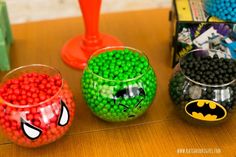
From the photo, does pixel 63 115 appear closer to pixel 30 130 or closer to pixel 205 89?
pixel 30 130

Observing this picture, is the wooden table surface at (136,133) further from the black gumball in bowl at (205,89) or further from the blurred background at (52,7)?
the blurred background at (52,7)

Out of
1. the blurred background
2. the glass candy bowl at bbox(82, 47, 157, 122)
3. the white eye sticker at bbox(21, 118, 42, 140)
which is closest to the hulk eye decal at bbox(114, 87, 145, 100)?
the glass candy bowl at bbox(82, 47, 157, 122)

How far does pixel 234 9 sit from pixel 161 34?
0.79 feet

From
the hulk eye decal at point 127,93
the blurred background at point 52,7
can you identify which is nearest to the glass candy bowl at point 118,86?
the hulk eye decal at point 127,93

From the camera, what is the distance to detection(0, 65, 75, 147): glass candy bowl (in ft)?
1.91

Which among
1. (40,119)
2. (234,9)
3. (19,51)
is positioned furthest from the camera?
(19,51)

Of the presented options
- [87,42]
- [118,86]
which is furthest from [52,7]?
[118,86]

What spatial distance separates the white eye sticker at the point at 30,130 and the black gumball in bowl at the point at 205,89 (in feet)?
0.85

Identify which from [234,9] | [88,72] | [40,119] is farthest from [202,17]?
[40,119]

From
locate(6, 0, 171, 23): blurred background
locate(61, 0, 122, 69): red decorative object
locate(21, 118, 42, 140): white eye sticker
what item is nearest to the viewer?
locate(21, 118, 42, 140): white eye sticker

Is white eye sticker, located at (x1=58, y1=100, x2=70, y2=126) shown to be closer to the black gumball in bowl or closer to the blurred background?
the black gumball in bowl

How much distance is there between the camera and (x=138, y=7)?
4.34ft

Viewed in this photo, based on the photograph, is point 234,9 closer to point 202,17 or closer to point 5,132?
point 202,17

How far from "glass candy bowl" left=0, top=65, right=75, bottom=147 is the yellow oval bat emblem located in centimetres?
22
